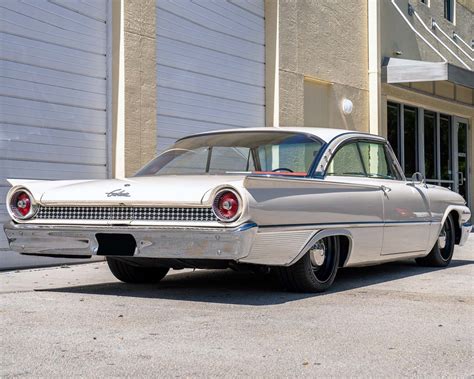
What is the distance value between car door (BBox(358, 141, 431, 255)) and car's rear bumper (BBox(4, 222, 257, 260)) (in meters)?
2.15

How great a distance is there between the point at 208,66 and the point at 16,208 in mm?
6153

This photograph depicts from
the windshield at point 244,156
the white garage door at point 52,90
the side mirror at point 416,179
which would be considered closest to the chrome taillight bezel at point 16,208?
the windshield at point 244,156

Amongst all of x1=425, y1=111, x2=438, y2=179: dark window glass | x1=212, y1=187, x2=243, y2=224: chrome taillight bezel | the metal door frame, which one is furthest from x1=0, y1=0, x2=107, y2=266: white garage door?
the metal door frame

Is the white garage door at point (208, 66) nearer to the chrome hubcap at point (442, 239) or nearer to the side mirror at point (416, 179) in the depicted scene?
the side mirror at point (416, 179)

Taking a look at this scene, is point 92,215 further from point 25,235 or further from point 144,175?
point 144,175

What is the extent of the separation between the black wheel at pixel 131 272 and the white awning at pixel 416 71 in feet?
34.0

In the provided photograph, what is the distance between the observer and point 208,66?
483 inches

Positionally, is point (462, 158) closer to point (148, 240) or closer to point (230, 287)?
point (230, 287)

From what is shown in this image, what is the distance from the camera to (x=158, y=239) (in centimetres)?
591

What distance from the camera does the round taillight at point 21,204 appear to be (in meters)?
6.47

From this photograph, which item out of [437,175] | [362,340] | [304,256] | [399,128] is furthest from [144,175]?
[437,175]

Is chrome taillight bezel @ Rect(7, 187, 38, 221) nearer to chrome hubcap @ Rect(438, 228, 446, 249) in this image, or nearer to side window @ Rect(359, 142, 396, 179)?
side window @ Rect(359, 142, 396, 179)

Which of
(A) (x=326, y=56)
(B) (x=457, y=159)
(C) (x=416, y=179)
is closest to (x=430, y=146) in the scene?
(B) (x=457, y=159)

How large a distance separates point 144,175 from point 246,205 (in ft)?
6.00
